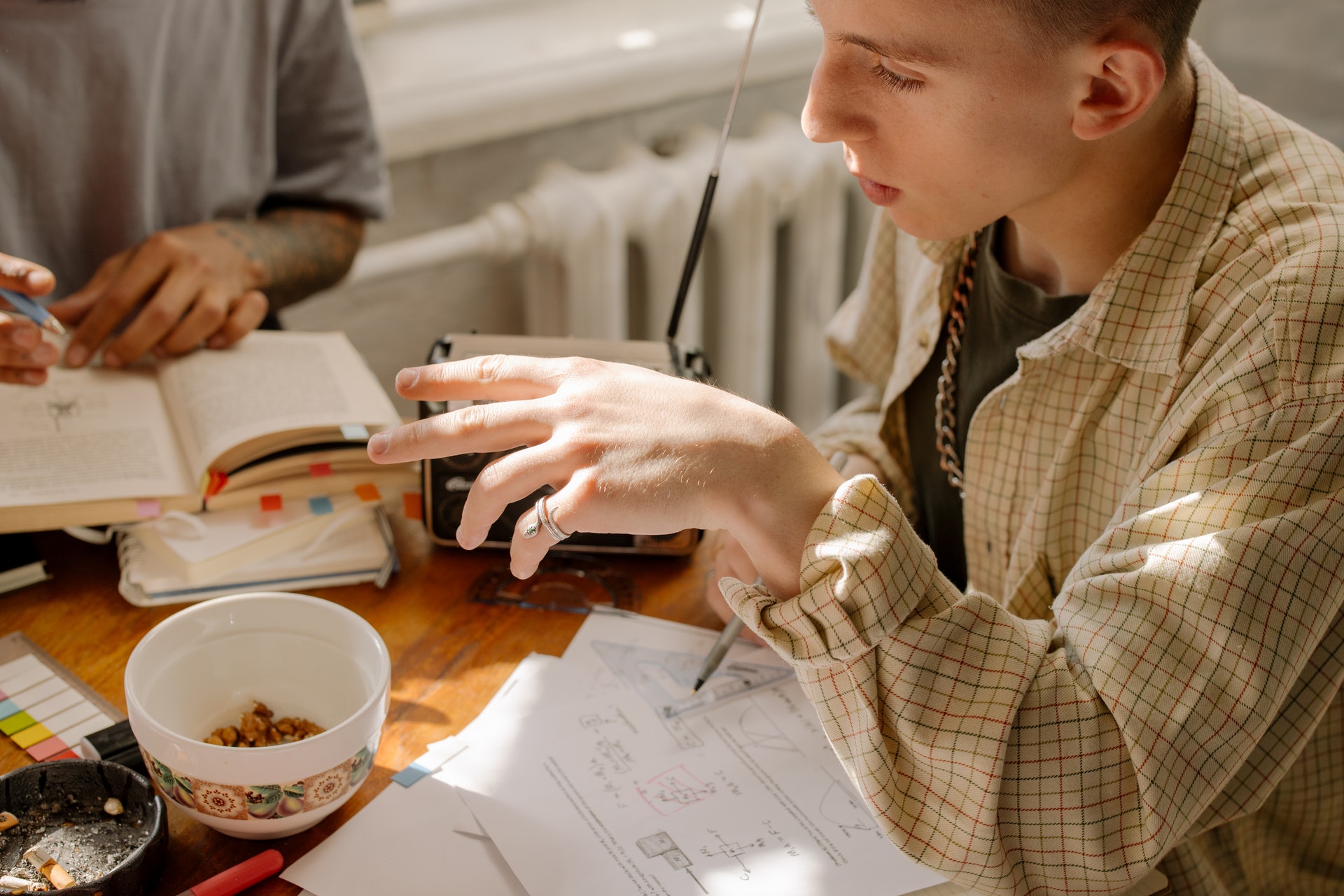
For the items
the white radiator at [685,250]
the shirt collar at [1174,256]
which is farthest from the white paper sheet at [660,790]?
the white radiator at [685,250]

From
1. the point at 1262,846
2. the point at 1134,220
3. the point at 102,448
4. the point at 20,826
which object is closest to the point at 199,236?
the point at 102,448

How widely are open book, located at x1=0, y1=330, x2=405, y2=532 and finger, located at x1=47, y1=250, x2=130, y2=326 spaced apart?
0.22 feet

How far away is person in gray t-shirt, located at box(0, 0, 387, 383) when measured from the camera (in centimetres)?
108

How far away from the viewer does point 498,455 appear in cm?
92

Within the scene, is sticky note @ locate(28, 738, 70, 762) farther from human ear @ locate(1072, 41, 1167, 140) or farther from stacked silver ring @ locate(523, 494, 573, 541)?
human ear @ locate(1072, 41, 1167, 140)

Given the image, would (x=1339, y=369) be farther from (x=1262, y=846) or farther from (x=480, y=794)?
(x=480, y=794)

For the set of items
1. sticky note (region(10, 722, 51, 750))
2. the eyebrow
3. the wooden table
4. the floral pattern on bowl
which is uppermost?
the eyebrow

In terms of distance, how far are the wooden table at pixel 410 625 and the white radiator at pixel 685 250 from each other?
0.76m

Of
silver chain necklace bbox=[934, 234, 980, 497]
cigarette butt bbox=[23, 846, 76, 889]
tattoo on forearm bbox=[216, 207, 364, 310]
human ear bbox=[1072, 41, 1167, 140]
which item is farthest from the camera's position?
tattoo on forearm bbox=[216, 207, 364, 310]

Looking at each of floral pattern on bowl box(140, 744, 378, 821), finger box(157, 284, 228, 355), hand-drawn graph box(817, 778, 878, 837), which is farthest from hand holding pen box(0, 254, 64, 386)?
hand-drawn graph box(817, 778, 878, 837)

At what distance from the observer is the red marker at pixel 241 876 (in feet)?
2.13

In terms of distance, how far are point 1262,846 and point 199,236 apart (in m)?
1.19

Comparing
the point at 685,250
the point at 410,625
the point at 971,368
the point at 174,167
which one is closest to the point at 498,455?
the point at 410,625

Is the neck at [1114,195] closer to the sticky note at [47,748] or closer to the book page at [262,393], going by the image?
the book page at [262,393]
